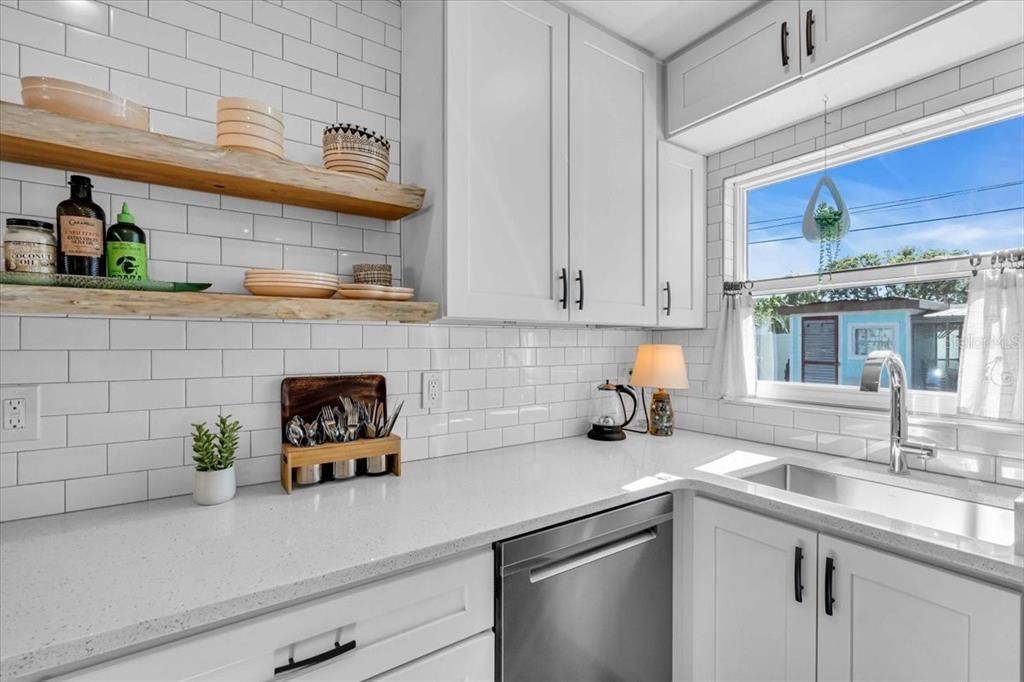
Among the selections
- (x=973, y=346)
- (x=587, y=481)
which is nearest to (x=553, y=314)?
(x=587, y=481)

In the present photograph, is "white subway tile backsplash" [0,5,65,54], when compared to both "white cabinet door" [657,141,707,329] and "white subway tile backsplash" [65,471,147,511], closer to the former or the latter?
"white subway tile backsplash" [65,471,147,511]

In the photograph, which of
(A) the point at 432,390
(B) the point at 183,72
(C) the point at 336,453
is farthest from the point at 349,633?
(B) the point at 183,72

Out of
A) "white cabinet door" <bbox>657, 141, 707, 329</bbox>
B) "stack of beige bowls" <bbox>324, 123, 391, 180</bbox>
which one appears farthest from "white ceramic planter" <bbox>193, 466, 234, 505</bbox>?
"white cabinet door" <bbox>657, 141, 707, 329</bbox>

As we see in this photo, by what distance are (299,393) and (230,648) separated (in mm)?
773

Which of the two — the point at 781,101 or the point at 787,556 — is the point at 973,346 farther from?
the point at 781,101

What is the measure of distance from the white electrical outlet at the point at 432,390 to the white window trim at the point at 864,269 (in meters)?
1.43

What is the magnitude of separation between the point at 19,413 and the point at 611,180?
1.91 m

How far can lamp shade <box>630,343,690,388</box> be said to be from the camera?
2.13m

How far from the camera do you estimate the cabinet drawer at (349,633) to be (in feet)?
2.73

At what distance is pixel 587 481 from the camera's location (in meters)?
1.53

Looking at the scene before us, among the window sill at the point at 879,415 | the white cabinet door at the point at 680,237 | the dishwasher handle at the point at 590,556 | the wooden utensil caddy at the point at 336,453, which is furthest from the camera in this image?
the white cabinet door at the point at 680,237

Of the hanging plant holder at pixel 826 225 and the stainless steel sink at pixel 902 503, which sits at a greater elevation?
the hanging plant holder at pixel 826 225

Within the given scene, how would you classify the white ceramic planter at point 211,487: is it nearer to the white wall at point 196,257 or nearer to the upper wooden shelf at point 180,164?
the white wall at point 196,257

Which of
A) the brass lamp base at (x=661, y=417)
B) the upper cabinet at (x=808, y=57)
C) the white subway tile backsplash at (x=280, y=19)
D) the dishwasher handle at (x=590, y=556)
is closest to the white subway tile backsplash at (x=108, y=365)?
the white subway tile backsplash at (x=280, y=19)
